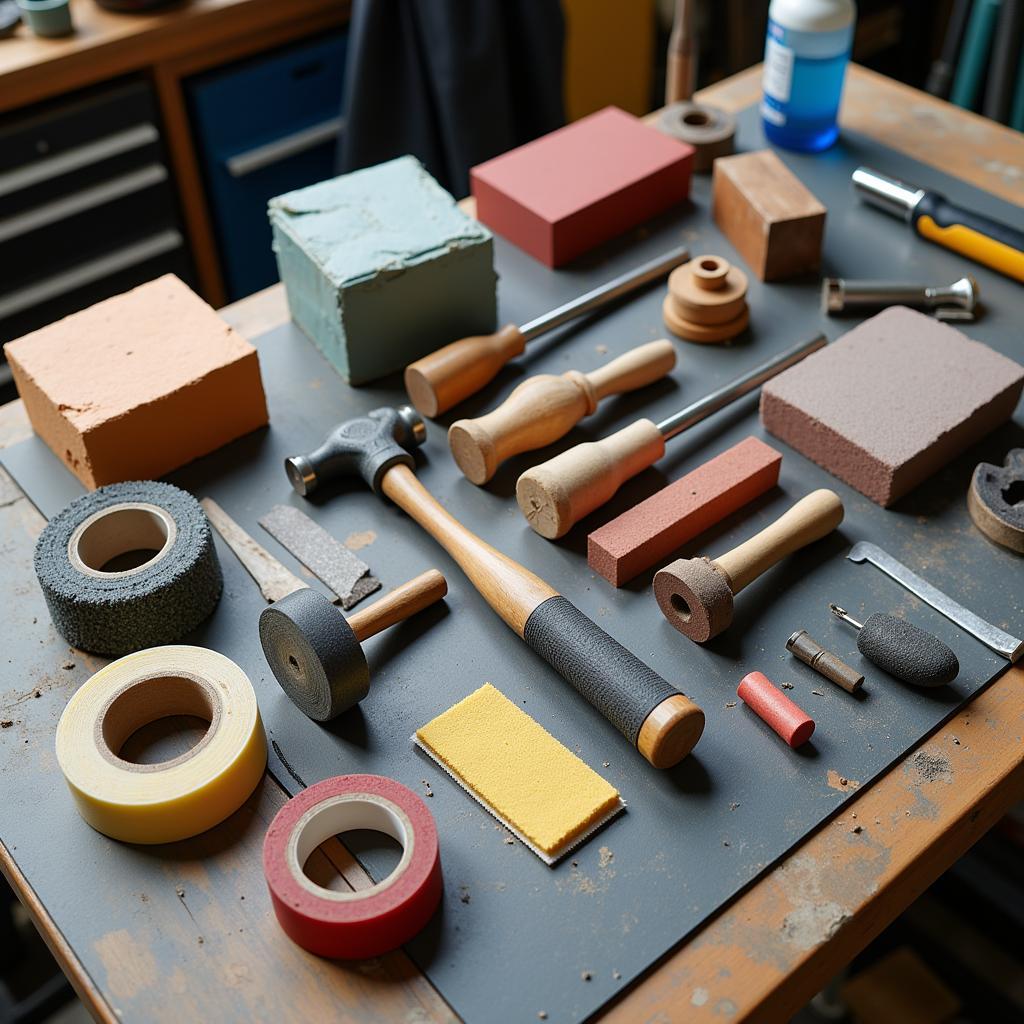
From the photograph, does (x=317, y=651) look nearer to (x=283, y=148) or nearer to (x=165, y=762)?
(x=165, y=762)

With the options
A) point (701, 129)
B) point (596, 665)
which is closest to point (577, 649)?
point (596, 665)

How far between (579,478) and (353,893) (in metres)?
0.46

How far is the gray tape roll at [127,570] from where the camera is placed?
101cm

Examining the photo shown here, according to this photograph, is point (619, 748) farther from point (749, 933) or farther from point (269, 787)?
point (269, 787)

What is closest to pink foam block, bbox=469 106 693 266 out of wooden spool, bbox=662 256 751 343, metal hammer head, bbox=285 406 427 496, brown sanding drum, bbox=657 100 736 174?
brown sanding drum, bbox=657 100 736 174

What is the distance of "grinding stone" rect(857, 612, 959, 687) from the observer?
0.98 m

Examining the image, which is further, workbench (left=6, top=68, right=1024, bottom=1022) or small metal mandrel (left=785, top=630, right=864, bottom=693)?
small metal mandrel (left=785, top=630, right=864, bottom=693)

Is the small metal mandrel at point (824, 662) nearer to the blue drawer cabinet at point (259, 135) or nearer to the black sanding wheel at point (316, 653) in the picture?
the black sanding wheel at point (316, 653)

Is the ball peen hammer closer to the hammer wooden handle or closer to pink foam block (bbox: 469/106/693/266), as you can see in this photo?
the hammer wooden handle

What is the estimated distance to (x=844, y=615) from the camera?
1059 mm

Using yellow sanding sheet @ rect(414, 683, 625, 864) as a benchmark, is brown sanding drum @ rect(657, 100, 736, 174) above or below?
above

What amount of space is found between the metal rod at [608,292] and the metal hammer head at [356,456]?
0.23m

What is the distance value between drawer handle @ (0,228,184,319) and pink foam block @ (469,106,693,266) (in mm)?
817

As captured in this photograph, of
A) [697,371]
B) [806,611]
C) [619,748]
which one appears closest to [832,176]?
[697,371]
